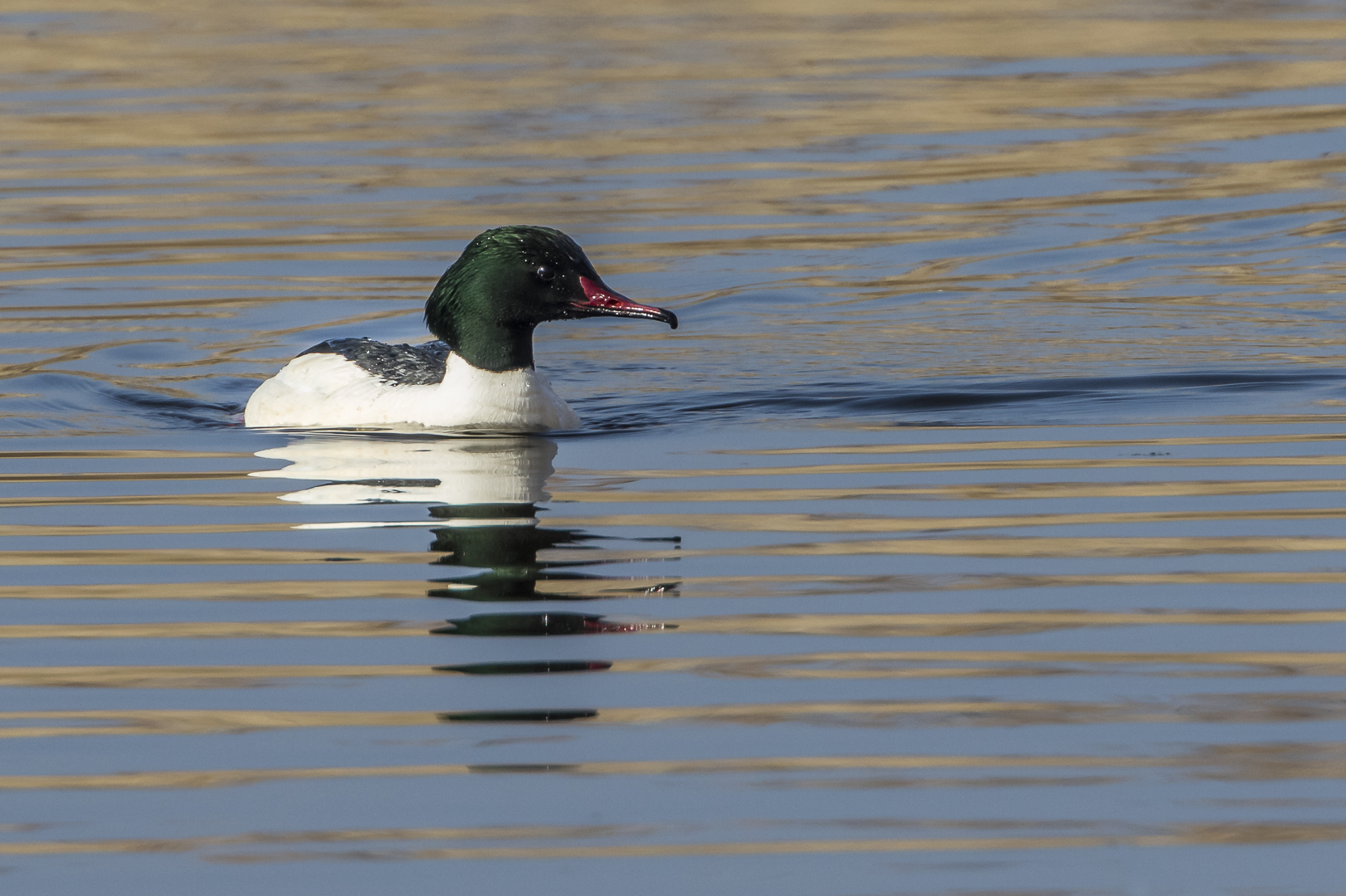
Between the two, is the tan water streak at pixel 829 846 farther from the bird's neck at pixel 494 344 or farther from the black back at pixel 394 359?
the black back at pixel 394 359

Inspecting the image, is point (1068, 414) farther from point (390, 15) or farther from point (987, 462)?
point (390, 15)

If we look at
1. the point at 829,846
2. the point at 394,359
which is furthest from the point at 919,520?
the point at 394,359

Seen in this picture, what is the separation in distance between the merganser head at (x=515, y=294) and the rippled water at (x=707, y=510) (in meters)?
0.54

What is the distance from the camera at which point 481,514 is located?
7.47 m

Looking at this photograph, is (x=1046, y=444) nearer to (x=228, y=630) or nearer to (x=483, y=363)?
(x=483, y=363)

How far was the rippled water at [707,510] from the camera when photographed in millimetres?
4535

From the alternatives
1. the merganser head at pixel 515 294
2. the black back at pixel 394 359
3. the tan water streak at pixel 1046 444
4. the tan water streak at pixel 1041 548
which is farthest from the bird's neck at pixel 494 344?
the tan water streak at pixel 1041 548

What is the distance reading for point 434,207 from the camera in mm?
15117

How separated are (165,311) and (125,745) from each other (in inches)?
307

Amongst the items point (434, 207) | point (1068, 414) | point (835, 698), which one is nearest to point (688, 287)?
point (434, 207)

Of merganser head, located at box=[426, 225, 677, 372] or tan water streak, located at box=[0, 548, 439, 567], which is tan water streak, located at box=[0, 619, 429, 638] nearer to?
tan water streak, located at box=[0, 548, 439, 567]

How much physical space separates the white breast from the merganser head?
98 millimetres

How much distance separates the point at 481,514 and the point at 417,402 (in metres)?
2.16

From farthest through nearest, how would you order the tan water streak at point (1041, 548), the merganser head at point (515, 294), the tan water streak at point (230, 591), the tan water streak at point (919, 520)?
the merganser head at point (515, 294) < the tan water streak at point (919, 520) < the tan water streak at point (1041, 548) < the tan water streak at point (230, 591)
